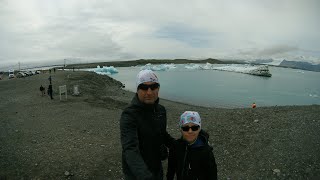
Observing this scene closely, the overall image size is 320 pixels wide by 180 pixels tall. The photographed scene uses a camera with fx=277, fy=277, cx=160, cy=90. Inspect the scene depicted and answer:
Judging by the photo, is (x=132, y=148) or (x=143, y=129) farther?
(x=143, y=129)

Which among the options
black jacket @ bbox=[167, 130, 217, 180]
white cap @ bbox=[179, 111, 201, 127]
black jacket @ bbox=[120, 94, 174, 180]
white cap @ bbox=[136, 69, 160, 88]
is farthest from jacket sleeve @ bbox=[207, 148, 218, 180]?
white cap @ bbox=[136, 69, 160, 88]

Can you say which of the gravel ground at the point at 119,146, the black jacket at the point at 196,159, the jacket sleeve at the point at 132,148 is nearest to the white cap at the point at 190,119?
the black jacket at the point at 196,159

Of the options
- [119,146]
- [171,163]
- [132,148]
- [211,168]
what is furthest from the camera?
[119,146]

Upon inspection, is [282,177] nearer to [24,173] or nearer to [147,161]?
[147,161]

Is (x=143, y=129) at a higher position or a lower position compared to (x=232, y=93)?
higher

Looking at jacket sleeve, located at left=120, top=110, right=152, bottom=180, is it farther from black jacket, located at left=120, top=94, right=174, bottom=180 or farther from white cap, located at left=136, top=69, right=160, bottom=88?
white cap, located at left=136, top=69, right=160, bottom=88

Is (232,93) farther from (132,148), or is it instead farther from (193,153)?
(132,148)

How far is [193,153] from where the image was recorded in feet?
10.9

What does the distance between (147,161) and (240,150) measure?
266 inches

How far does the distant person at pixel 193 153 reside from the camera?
10.8 ft

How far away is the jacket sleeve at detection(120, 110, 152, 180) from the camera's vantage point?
251 centimetres

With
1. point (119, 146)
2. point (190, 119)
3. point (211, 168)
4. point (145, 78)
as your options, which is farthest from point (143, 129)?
point (119, 146)

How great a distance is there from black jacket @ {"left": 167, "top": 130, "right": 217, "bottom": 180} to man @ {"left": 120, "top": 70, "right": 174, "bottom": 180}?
400mm

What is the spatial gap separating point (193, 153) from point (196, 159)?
0.26ft
